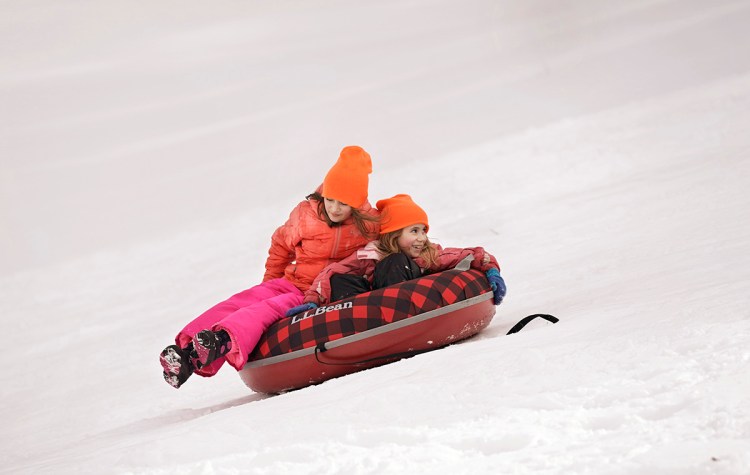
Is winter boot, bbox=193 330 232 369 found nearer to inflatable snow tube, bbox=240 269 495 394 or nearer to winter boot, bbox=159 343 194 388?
winter boot, bbox=159 343 194 388

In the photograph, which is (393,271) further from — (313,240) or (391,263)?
(313,240)

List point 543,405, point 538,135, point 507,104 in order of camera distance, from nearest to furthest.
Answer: point 543,405
point 538,135
point 507,104

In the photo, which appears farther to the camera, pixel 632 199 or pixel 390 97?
pixel 390 97

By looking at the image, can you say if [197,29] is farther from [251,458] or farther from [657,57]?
[251,458]

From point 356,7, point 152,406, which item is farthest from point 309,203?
point 356,7

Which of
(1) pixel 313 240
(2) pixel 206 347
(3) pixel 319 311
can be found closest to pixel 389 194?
(1) pixel 313 240

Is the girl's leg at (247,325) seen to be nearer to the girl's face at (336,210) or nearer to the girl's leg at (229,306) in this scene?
the girl's leg at (229,306)

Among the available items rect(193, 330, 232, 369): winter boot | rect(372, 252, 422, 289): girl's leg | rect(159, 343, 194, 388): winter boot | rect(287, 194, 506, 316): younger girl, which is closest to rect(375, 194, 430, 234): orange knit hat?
rect(287, 194, 506, 316): younger girl

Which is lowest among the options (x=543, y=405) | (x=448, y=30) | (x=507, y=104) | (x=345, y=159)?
(x=543, y=405)

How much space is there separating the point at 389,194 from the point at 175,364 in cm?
463

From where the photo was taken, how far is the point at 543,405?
180cm

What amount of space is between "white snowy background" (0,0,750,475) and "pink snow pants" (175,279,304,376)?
10.8 inches

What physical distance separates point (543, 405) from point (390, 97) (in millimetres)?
7532

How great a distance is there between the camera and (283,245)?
3205mm
